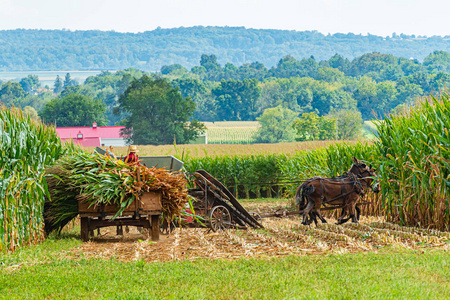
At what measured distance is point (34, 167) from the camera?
39.6 ft

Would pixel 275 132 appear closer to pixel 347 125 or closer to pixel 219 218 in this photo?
pixel 347 125

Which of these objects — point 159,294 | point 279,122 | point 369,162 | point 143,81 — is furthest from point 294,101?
point 159,294

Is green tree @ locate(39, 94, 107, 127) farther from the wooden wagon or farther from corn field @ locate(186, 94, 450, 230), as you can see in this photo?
the wooden wagon

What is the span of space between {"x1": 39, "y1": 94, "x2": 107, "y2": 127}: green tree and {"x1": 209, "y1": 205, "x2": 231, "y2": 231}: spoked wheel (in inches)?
3363

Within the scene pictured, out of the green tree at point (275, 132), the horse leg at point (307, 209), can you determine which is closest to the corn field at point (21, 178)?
the horse leg at point (307, 209)

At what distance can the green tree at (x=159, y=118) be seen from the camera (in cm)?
8200

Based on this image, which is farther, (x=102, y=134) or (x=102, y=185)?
(x=102, y=134)

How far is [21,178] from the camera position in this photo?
1134cm

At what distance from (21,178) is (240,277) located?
221 inches

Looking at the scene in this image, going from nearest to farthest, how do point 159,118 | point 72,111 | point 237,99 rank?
point 159,118
point 72,111
point 237,99

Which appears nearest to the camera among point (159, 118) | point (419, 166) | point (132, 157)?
point (132, 157)

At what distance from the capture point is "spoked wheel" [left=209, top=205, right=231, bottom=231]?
13.8m

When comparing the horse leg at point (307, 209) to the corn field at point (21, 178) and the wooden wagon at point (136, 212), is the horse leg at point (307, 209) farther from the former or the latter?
the corn field at point (21, 178)

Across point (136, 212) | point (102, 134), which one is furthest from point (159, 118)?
point (136, 212)
